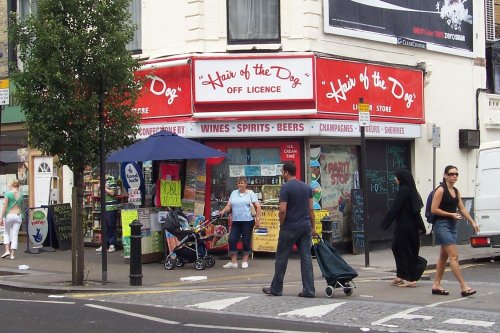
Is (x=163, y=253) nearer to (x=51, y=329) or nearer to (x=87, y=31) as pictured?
(x=87, y=31)

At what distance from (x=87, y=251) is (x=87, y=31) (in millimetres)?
7315

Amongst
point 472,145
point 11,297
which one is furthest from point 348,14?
point 11,297

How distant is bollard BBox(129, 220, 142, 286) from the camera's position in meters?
12.3

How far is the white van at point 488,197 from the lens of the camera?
50.3ft

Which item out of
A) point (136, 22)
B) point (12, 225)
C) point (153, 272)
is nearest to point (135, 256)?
point (153, 272)

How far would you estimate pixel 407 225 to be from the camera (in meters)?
11.5

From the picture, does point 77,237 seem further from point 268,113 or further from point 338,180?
point 338,180

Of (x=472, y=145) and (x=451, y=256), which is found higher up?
(x=472, y=145)

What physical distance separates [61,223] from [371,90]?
832 cm

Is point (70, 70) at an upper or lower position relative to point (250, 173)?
upper

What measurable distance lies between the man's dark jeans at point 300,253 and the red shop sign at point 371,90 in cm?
586

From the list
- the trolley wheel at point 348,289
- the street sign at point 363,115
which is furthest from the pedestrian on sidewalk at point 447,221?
the street sign at point 363,115

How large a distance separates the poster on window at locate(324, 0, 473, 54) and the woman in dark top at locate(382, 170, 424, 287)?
250 inches

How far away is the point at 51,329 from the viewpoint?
860cm
